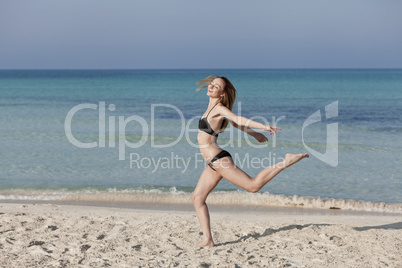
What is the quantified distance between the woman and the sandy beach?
496 millimetres

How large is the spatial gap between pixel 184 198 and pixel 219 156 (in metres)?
3.90

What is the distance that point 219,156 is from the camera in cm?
487

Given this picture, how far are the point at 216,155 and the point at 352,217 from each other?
11.7ft

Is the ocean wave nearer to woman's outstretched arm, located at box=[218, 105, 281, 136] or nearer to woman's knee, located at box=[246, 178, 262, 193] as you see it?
woman's knee, located at box=[246, 178, 262, 193]

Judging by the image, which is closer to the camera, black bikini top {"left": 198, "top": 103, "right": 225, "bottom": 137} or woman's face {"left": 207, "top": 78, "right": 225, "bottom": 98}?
black bikini top {"left": 198, "top": 103, "right": 225, "bottom": 137}

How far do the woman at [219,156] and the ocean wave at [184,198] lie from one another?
3.31 m

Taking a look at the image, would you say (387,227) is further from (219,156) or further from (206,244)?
(219,156)

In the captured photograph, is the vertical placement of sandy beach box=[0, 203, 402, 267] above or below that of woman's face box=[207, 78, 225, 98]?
below

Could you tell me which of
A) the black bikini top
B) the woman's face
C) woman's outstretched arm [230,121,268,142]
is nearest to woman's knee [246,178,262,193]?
woman's outstretched arm [230,121,268,142]

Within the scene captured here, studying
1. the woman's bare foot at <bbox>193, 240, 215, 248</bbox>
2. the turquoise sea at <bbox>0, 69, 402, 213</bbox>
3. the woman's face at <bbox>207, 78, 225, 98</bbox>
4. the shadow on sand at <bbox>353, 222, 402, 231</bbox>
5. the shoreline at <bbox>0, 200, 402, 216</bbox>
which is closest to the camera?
the woman's face at <bbox>207, 78, 225, 98</bbox>

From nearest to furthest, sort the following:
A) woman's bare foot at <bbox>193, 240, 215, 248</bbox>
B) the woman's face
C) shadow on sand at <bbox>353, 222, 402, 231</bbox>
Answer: the woman's face, woman's bare foot at <bbox>193, 240, 215, 248</bbox>, shadow on sand at <bbox>353, 222, 402, 231</bbox>

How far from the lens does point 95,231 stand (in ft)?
18.8

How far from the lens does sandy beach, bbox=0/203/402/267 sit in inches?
184

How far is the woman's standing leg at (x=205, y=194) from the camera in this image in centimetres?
505
